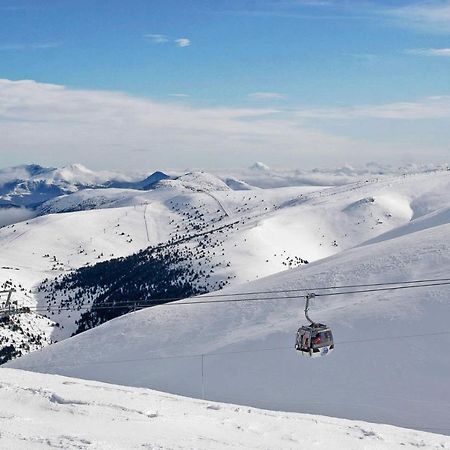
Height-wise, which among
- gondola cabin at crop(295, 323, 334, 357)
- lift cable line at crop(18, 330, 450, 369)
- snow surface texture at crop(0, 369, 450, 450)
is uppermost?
gondola cabin at crop(295, 323, 334, 357)

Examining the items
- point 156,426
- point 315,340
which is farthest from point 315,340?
point 156,426

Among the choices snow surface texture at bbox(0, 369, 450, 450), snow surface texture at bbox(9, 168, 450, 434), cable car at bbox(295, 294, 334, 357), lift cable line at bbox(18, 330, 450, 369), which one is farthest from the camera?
lift cable line at bbox(18, 330, 450, 369)

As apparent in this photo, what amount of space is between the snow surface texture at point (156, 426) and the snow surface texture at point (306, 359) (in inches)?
468

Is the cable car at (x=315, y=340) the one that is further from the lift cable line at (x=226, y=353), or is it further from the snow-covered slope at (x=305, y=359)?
the lift cable line at (x=226, y=353)

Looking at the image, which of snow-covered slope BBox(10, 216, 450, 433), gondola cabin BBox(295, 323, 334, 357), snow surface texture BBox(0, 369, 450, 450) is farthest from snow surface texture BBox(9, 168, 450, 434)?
snow surface texture BBox(0, 369, 450, 450)

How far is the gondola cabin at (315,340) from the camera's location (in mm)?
25141

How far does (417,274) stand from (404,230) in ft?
247

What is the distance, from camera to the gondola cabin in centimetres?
2514

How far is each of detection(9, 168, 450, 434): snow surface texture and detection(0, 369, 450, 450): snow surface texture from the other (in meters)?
11.9

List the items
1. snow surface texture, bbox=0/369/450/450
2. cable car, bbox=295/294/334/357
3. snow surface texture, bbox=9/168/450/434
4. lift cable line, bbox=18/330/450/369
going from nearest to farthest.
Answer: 1. snow surface texture, bbox=0/369/450/450
2. cable car, bbox=295/294/334/357
3. snow surface texture, bbox=9/168/450/434
4. lift cable line, bbox=18/330/450/369

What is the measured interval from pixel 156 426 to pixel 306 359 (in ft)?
68.7

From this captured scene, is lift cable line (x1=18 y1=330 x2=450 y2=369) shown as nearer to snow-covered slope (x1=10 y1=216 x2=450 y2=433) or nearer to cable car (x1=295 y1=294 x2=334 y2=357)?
snow-covered slope (x1=10 y1=216 x2=450 y2=433)

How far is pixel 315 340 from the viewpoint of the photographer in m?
25.1

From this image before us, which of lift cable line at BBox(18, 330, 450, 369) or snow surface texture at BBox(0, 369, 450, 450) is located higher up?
snow surface texture at BBox(0, 369, 450, 450)
